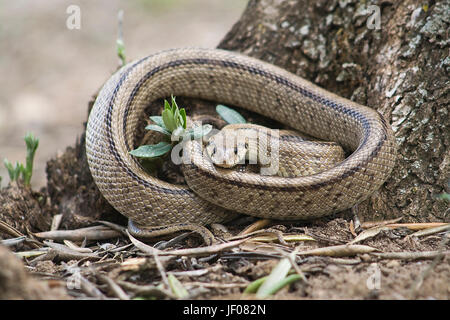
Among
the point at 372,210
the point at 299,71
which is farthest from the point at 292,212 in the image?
the point at 299,71

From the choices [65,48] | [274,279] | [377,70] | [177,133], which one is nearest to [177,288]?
[274,279]

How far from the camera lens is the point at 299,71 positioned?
221 inches

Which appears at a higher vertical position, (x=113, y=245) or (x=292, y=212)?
(x=292, y=212)

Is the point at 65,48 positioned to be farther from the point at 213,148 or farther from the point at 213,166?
the point at 213,166

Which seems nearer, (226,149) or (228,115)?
(226,149)

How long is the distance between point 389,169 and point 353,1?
2.37 m

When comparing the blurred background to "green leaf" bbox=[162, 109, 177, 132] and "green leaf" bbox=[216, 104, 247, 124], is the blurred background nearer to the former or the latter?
"green leaf" bbox=[216, 104, 247, 124]

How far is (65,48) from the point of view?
10.4 meters

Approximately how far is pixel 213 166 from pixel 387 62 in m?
2.50

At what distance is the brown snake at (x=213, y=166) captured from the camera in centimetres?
401

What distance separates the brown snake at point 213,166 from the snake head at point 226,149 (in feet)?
0.40

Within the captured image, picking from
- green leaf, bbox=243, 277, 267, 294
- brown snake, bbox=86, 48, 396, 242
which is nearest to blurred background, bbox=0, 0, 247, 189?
brown snake, bbox=86, 48, 396, 242

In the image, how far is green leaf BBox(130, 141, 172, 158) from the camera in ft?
14.1

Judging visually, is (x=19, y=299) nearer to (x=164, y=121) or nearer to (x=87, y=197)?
(x=164, y=121)
